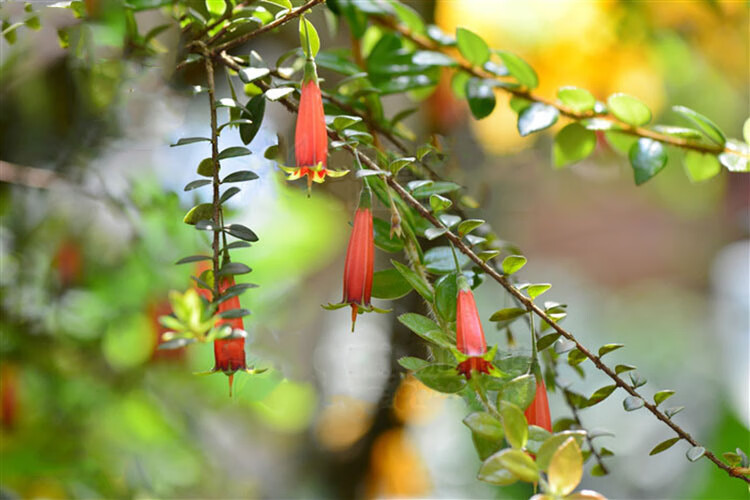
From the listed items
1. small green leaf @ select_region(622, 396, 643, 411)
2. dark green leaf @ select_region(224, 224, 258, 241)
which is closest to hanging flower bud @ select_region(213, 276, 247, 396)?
dark green leaf @ select_region(224, 224, 258, 241)

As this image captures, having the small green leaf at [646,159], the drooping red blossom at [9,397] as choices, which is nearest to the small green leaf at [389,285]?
the small green leaf at [646,159]

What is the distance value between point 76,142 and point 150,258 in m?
0.10

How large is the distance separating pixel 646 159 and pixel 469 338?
14 cm

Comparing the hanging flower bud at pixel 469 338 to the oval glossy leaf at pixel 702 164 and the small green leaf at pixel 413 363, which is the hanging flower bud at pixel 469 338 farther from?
the oval glossy leaf at pixel 702 164

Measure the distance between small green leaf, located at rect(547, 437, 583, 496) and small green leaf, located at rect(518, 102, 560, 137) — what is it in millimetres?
151

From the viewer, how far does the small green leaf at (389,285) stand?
9.5 inches

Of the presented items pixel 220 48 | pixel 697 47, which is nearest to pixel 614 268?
pixel 697 47

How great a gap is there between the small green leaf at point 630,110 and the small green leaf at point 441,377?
0.51 feet

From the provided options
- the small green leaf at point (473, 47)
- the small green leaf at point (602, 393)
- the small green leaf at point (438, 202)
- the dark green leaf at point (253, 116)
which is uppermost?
the small green leaf at point (473, 47)

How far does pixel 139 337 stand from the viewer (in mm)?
546

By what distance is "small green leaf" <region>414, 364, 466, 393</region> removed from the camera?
0.19 metres

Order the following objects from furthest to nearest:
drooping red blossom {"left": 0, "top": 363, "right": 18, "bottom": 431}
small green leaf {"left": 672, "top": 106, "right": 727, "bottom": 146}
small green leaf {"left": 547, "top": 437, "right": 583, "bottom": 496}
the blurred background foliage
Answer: drooping red blossom {"left": 0, "top": 363, "right": 18, "bottom": 431} → the blurred background foliage → small green leaf {"left": 672, "top": 106, "right": 727, "bottom": 146} → small green leaf {"left": 547, "top": 437, "right": 583, "bottom": 496}

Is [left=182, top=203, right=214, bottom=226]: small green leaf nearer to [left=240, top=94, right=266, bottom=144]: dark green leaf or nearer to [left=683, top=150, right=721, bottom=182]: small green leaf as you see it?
[left=240, top=94, right=266, bottom=144]: dark green leaf

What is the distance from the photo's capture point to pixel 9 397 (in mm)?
512
